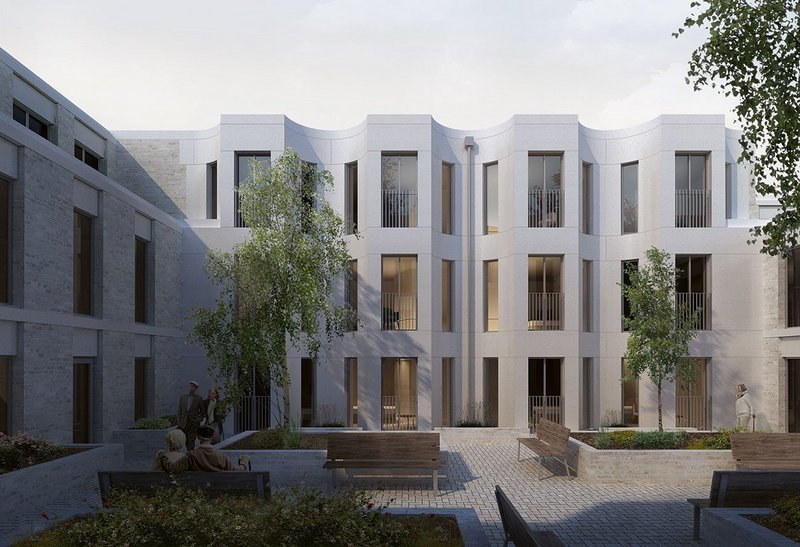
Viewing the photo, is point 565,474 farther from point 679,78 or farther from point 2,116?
point 679,78

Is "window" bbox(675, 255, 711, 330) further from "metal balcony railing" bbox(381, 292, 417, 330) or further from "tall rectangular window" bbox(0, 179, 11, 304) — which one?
"tall rectangular window" bbox(0, 179, 11, 304)

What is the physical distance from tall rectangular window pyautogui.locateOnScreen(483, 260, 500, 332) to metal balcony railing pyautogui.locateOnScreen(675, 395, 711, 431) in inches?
223

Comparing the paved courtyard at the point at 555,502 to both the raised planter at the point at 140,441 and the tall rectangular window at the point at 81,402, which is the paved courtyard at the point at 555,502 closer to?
the raised planter at the point at 140,441

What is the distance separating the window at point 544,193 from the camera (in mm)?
21734

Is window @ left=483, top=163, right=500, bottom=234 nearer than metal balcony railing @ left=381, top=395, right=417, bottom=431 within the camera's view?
No

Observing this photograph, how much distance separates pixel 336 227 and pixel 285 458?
5961 millimetres

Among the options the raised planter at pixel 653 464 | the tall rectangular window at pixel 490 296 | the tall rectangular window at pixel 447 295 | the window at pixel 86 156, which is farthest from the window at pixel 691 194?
the window at pixel 86 156

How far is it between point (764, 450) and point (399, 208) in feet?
39.7

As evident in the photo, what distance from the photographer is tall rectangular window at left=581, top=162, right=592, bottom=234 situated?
73.7 feet

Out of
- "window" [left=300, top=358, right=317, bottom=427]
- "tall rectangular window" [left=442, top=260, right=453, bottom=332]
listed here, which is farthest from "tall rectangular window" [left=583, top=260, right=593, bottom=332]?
"window" [left=300, top=358, right=317, bottom=427]

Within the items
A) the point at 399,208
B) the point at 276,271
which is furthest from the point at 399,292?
the point at 276,271

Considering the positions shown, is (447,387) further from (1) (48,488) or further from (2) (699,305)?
(1) (48,488)

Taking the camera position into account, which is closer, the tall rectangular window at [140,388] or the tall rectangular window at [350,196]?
the tall rectangular window at [140,388]

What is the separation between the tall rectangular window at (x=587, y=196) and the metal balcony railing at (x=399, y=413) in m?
7.29
